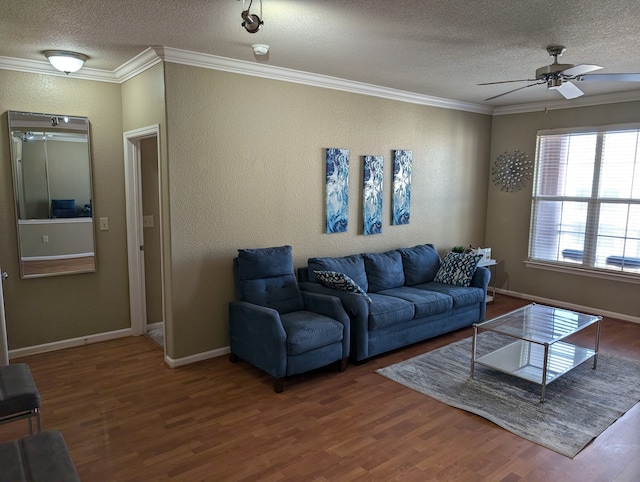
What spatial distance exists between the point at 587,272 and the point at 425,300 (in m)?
2.57

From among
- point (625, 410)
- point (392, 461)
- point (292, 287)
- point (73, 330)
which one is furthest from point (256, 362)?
point (625, 410)

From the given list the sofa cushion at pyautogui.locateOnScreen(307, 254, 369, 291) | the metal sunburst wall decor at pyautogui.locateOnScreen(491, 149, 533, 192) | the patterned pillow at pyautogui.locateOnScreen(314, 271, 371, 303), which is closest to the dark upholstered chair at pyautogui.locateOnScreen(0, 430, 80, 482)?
the patterned pillow at pyautogui.locateOnScreen(314, 271, 371, 303)

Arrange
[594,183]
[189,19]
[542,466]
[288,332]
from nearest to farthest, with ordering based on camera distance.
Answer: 1. [542,466]
2. [189,19]
3. [288,332]
4. [594,183]

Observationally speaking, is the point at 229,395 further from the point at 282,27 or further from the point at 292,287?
the point at 282,27

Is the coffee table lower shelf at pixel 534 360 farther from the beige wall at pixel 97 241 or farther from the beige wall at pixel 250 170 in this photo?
the beige wall at pixel 97 241

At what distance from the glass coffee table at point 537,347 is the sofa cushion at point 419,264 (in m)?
1.17

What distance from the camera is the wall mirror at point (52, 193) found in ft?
13.0

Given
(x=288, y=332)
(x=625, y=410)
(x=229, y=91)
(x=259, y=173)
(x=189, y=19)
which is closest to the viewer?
(x=189, y=19)

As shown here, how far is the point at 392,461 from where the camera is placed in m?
2.65

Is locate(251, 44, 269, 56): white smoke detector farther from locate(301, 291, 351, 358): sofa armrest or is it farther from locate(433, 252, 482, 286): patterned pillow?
locate(433, 252, 482, 286): patterned pillow

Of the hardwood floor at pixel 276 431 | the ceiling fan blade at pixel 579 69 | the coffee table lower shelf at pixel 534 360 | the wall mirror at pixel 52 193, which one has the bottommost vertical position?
the hardwood floor at pixel 276 431

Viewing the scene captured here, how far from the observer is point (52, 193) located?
4109 millimetres

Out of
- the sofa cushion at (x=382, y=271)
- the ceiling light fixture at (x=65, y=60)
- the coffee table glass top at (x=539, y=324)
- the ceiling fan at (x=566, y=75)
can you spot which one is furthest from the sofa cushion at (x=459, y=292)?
the ceiling light fixture at (x=65, y=60)

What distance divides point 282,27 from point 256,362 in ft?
8.15
